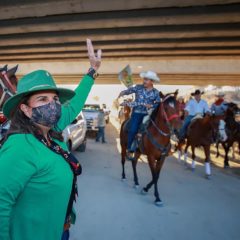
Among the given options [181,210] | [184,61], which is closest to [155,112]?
[181,210]

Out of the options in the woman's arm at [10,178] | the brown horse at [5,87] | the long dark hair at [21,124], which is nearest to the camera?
the woman's arm at [10,178]

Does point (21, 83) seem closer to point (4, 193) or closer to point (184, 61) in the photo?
point (4, 193)

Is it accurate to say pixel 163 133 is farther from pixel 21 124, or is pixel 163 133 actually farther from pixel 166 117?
pixel 21 124

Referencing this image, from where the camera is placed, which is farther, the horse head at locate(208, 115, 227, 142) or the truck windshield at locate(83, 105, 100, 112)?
the truck windshield at locate(83, 105, 100, 112)

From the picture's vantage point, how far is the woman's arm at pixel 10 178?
1850 mm

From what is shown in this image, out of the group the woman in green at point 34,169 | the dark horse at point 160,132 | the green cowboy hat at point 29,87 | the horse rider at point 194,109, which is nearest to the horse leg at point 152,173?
the dark horse at point 160,132

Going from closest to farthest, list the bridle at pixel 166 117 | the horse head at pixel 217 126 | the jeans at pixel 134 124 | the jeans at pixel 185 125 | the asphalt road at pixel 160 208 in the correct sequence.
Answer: the asphalt road at pixel 160 208 < the bridle at pixel 166 117 < the jeans at pixel 134 124 < the horse head at pixel 217 126 < the jeans at pixel 185 125

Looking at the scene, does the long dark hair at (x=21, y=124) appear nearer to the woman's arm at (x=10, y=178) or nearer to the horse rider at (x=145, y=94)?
the woman's arm at (x=10, y=178)

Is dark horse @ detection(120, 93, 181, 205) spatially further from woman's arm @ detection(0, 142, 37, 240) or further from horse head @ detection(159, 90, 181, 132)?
woman's arm @ detection(0, 142, 37, 240)

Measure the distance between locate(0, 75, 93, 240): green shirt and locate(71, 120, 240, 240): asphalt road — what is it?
10.9ft

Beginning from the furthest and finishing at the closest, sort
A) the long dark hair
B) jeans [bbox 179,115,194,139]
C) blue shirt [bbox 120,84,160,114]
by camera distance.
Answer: jeans [bbox 179,115,194,139] < blue shirt [bbox 120,84,160,114] < the long dark hair

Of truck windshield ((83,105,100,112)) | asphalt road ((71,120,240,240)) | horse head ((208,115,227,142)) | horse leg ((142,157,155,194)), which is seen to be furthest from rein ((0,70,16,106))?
truck windshield ((83,105,100,112))

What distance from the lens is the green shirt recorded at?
187 centimetres

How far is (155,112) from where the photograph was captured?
7859 mm
